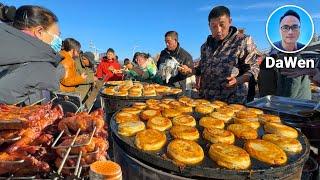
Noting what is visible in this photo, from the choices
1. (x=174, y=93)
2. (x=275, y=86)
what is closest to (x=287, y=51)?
(x=275, y=86)

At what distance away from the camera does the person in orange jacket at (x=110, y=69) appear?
39.0ft

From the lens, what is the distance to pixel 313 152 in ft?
11.7

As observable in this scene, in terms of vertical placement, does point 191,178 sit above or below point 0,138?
below

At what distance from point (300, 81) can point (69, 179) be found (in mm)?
5335

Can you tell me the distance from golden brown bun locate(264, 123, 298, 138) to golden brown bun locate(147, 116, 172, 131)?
3.21ft

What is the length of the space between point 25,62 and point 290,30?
4.65 m

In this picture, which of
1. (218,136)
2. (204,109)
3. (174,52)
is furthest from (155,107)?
(174,52)

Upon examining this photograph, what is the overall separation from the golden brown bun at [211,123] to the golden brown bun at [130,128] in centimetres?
61

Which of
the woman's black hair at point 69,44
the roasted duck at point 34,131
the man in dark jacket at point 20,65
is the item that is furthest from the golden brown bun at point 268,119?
the woman's black hair at point 69,44

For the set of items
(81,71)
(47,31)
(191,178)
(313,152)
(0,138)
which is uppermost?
(47,31)

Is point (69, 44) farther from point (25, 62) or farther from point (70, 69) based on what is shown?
point (25, 62)

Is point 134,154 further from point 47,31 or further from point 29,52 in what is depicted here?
point 47,31

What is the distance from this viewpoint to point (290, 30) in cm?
570

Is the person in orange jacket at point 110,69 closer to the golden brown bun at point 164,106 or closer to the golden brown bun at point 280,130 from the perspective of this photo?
the golden brown bun at point 164,106
